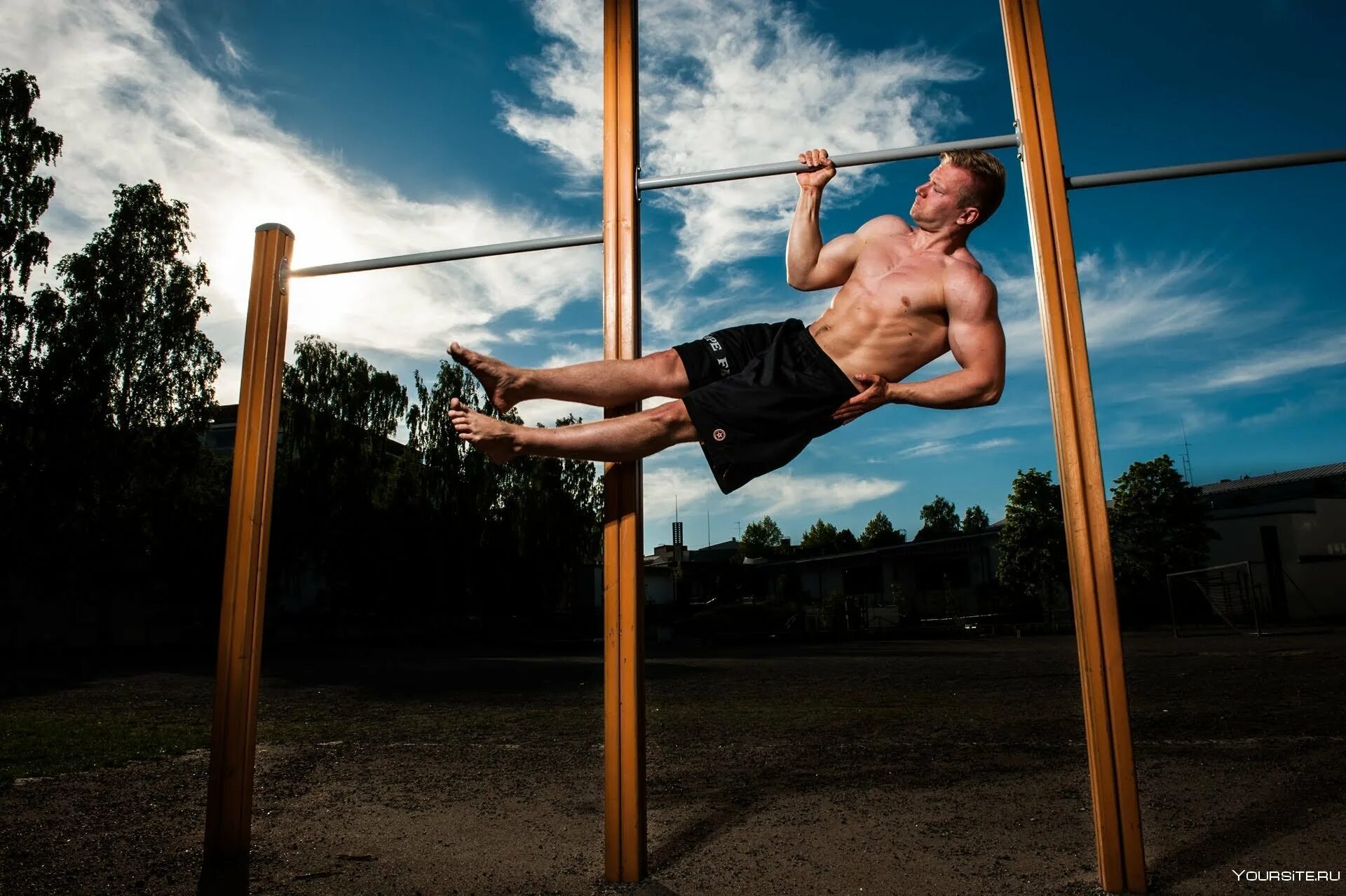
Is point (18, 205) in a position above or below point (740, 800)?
above

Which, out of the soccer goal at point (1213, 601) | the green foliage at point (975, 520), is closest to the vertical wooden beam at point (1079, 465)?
the soccer goal at point (1213, 601)

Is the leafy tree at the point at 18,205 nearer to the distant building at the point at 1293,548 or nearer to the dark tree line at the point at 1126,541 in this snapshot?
the dark tree line at the point at 1126,541

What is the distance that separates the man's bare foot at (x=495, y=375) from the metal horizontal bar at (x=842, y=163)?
2.84 ft

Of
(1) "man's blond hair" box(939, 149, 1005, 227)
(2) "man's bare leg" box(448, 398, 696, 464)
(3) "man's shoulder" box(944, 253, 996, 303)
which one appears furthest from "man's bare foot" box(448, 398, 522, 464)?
(1) "man's blond hair" box(939, 149, 1005, 227)

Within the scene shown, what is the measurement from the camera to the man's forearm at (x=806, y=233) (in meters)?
2.80

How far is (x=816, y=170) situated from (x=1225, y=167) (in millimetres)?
1235

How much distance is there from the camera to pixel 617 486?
273 cm

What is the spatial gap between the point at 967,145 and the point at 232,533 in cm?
279

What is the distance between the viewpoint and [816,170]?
2762 mm

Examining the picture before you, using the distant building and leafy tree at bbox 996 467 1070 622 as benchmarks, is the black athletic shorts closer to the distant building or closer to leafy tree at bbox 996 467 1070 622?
leafy tree at bbox 996 467 1070 622

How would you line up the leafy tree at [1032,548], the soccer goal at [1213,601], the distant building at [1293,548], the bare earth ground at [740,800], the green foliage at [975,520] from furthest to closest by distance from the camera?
1. the green foliage at [975,520]
2. the distant building at [1293,548]
3. the leafy tree at [1032,548]
4. the soccer goal at [1213,601]
5. the bare earth ground at [740,800]

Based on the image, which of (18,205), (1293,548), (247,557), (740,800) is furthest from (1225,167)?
(1293,548)

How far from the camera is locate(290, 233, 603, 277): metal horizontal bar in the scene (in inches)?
115

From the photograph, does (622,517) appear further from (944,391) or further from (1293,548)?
(1293,548)
